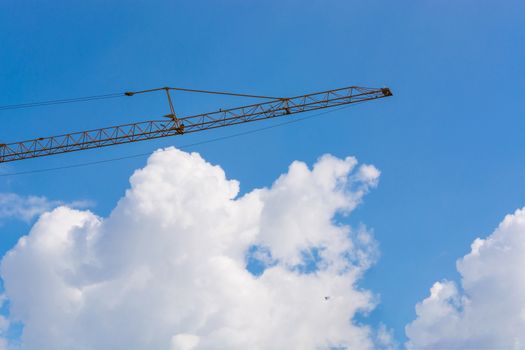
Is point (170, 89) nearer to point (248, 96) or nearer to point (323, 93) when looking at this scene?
point (248, 96)

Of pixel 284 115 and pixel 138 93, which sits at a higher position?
pixel 138 93

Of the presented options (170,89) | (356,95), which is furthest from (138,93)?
(356,95)

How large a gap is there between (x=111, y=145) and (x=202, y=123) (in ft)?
60.6

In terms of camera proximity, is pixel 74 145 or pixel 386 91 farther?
pixel 74 145

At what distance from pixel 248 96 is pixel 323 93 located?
46.7ft

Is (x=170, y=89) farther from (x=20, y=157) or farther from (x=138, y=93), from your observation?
(x=20, y=157)

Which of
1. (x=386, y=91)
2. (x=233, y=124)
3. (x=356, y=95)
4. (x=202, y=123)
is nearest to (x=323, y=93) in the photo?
(x=356, y=95)

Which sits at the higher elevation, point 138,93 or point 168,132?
point 138,93

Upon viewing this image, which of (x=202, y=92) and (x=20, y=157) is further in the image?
(x=20, y=157)

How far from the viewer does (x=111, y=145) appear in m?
88.2

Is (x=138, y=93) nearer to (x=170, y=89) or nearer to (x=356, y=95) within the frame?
(x=170, y=89)

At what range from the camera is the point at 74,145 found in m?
88.4

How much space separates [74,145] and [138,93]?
1637 centimetres

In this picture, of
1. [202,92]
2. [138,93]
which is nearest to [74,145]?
[138,93]
